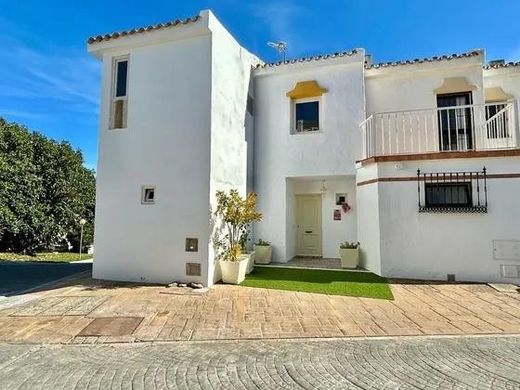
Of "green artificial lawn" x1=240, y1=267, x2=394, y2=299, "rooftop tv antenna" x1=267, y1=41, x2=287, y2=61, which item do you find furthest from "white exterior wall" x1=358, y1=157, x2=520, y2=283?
"rooftop tv antenna" x1=267, y1=41, x2=287, y2=61

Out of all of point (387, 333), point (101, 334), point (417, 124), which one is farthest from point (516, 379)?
point (417, 124)

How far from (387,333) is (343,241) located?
7366 mm

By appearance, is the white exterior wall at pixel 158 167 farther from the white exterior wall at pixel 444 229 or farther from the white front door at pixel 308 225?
the white front door at pixel 308 225

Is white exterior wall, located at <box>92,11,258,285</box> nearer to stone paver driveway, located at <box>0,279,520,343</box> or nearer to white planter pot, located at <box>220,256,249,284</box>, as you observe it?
white planter pot, located at <box>220,256,249,284</box>

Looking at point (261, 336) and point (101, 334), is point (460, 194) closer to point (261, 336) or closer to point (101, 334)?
point (261, 336)

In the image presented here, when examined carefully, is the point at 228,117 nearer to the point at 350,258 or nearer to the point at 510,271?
the point at 350,258

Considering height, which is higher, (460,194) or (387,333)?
(460,194)

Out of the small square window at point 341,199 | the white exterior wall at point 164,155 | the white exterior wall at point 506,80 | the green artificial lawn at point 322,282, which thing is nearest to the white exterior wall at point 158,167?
the white exterior wall at point 164,155

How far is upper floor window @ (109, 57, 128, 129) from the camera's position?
9.38 metres

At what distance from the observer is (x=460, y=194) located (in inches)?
364

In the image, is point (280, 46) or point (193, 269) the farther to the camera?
point (280, 46)

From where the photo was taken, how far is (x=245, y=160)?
37.2 ft

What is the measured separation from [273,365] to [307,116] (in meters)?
9.58

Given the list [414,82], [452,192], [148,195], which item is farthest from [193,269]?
[414,82]
